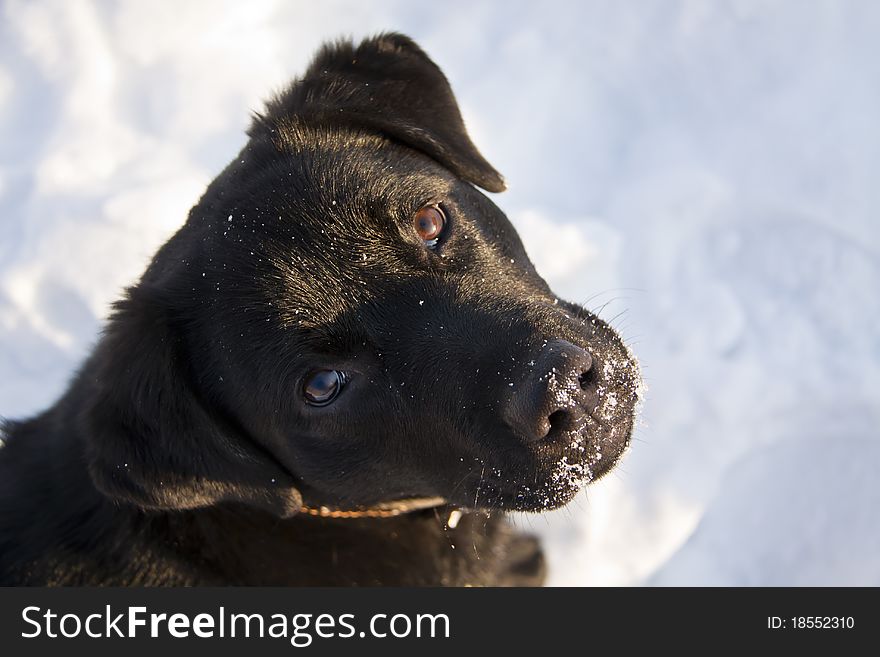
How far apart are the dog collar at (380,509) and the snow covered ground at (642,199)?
153 cm

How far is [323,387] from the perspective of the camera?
290cm

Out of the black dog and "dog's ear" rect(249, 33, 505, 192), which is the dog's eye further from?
"dog's ear" rect(249, 33, 505, 192)

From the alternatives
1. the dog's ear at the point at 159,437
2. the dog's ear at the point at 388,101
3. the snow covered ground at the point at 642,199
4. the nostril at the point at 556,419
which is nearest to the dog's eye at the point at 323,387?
the dog's ear at the point at 159,437

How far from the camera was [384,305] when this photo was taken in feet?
9.28

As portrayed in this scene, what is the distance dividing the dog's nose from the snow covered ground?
7.05 feet

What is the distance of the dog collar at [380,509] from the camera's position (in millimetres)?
3349

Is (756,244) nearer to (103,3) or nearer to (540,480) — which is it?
(540,480)

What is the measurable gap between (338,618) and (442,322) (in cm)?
143

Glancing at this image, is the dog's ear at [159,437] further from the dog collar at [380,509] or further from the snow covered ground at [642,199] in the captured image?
the snow covered ground at [642,199]

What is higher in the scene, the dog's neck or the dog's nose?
the dog's nose

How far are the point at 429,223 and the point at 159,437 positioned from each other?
122 cm

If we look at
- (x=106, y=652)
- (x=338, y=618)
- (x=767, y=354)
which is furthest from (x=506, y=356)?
(x=767, y=354)

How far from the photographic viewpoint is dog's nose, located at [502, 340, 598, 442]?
8.29 ft

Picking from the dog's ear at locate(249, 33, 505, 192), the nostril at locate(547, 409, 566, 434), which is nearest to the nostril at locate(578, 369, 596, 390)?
the nostril at locate(547, 409, 566, 434)
